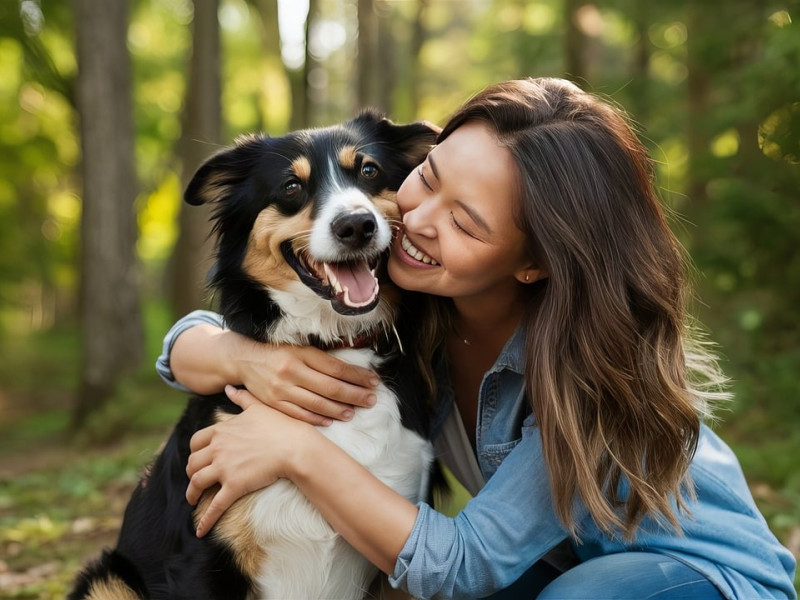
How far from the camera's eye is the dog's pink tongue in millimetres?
2420

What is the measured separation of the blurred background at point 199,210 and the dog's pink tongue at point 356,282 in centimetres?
65

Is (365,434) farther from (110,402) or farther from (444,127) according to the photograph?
(110,402)

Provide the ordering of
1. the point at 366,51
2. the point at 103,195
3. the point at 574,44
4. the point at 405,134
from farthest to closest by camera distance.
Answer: the point at 366,51, the point at 574,44, the point at 103,195, the point at 405,134

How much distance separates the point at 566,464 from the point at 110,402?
6.20 meters

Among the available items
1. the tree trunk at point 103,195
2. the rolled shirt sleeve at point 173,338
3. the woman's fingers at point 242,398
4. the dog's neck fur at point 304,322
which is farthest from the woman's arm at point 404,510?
the tree trunk at point 103,195

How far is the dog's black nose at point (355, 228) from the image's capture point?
2355 mm

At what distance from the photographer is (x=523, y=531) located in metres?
2.21

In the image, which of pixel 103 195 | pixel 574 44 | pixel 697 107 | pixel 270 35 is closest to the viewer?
pixel 103 195

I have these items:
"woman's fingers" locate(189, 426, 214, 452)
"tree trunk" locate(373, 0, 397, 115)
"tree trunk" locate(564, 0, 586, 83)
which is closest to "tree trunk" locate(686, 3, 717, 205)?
"tree trunk" locate(564, 0, 586, 83)

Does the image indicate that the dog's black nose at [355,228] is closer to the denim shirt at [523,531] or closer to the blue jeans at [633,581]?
the denim shirt at [523,531]

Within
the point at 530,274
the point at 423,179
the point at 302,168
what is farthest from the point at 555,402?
the point at 302,168

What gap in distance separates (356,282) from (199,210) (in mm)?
6198

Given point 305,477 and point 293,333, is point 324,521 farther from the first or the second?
point 293,333

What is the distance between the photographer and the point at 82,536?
14.0 ft
